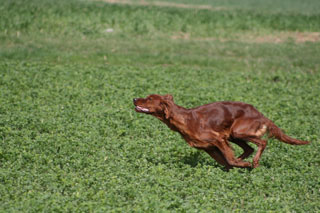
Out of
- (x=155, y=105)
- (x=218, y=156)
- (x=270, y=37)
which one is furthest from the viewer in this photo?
(x=270, y=37)

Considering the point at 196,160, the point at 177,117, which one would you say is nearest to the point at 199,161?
the point at 196,160

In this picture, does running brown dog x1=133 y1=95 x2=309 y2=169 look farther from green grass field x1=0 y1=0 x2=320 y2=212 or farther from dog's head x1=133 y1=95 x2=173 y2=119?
green grass field x1=0 y1=0 x2=320 y2=212

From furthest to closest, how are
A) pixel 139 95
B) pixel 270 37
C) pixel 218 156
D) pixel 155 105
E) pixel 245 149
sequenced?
pixel 270 37
pixel 139 95
pixel 245 149
pixel 218 156
pixel 155 105

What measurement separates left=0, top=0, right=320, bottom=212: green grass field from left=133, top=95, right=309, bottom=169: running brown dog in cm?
33

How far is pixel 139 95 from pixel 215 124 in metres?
4.73

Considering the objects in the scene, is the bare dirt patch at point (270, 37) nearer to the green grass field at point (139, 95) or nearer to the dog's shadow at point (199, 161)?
the green grass field at point (139, 95)

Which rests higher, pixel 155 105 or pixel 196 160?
pixel 155 105

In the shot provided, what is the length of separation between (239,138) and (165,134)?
205cm

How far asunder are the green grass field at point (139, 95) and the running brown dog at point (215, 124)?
1.10ft

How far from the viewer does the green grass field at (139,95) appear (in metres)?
7.22

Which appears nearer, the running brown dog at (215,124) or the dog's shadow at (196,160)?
the running brown dog at (215,124)

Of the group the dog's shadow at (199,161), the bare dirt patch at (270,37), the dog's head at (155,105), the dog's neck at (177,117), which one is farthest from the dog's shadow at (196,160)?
the bare dirt patch at (270,37)

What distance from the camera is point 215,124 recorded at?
26.3ft

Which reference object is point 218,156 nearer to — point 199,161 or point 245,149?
point 199,161
